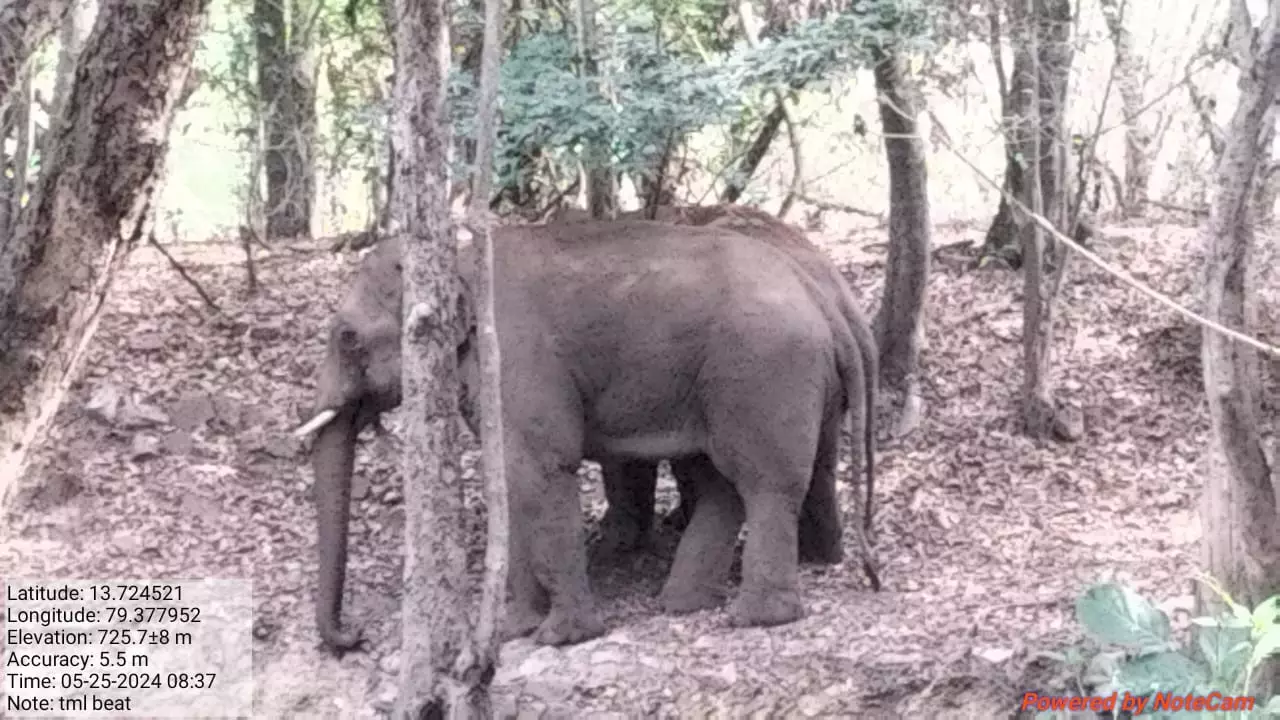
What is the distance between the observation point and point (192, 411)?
9312mm

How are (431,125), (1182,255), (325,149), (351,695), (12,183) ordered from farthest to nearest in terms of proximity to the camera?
(325,149)
(1182,255)
(12,183)
(351,695)
(431,125)

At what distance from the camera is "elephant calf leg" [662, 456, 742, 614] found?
7.33 metres

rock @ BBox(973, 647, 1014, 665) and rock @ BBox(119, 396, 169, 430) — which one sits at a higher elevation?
rock @ BBox(119, 396, 169, 430)

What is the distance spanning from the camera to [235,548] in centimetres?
819

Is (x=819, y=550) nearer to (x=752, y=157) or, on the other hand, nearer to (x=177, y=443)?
(x=752, y=157)

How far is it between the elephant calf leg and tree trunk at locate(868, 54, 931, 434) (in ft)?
7.23

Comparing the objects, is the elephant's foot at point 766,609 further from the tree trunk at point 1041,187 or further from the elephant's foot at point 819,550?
the tree trunk at point 1041,187

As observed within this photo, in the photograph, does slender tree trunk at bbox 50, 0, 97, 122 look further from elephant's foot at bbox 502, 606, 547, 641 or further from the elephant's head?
elephant's foot at bbox 502, 606, 547, 641

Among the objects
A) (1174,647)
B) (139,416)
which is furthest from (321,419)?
(1174,647)

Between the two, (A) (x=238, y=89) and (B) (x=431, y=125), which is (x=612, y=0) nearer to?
(B) (x=431, y=125)

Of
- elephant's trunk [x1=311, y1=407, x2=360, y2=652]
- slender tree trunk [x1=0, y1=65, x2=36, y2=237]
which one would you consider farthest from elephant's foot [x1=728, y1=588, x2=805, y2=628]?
slender tree trunk [x1=0, y1=65, x2=36, y2=237]

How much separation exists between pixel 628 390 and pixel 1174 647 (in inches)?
107

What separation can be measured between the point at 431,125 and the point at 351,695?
2462mm

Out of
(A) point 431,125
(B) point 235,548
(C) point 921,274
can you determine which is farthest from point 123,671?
(C) point 921,274
